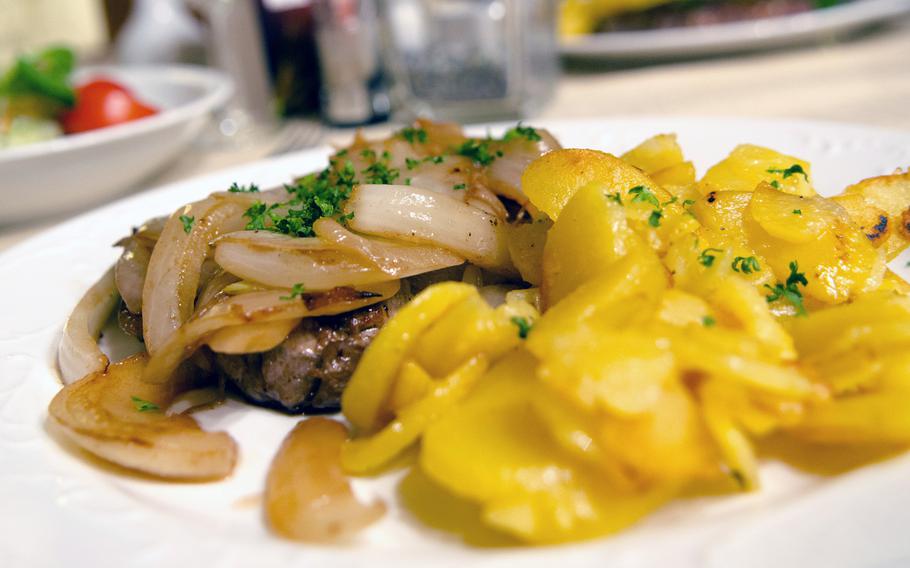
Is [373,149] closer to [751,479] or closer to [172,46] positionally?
[751,479]

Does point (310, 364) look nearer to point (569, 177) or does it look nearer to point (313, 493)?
point (313, 493)

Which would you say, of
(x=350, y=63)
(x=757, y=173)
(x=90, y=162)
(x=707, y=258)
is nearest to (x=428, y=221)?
(x=707, y=258)

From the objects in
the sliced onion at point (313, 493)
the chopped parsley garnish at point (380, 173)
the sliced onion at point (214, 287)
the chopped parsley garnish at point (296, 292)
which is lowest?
the sliced onion at point (313, 493)

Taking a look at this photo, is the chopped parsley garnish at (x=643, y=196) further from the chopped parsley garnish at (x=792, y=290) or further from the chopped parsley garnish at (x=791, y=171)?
the chopped parsley garnish at (x=791, y=171)

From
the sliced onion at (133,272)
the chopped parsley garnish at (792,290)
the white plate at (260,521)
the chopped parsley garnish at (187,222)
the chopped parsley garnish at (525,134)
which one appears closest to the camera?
the white plate at (260,521)

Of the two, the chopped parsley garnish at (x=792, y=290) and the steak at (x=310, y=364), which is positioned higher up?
the chopped parsley garnish at (x=792, y=290)

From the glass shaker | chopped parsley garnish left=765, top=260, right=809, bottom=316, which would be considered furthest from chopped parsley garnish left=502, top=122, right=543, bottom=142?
the glass shaker

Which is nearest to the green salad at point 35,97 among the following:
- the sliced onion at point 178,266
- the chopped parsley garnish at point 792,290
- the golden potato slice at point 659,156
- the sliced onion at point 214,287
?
the sliced onion at point 178,266
